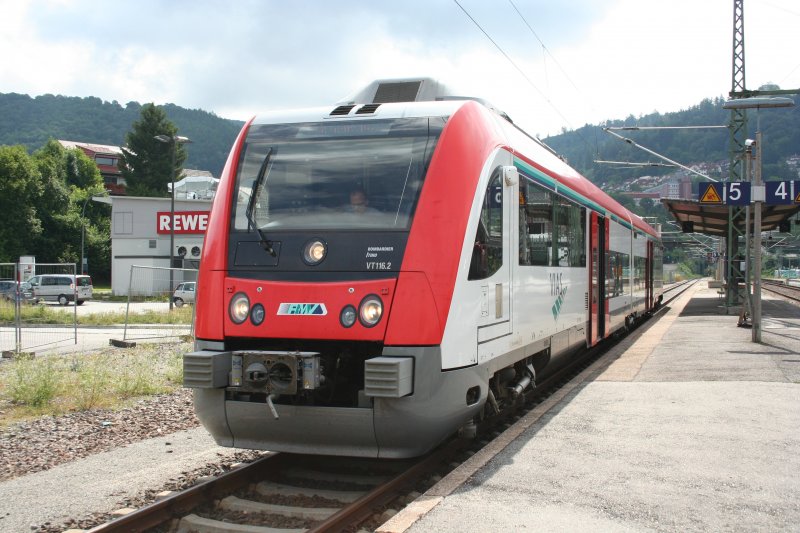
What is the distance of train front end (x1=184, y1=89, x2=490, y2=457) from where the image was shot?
19.4ft

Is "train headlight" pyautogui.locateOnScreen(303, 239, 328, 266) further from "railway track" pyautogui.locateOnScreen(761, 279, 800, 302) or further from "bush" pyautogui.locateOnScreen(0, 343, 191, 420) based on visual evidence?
"railway track" pyautogui.locateOnScreen(761, 279, 800, 302)

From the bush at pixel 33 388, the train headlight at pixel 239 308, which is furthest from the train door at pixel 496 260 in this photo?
the bush at pixel 33 388

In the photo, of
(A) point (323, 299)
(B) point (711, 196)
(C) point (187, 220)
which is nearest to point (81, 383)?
(A) point (323, 299)

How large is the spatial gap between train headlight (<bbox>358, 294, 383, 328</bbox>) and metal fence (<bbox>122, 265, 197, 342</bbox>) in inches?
565

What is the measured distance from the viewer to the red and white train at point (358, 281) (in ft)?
19.4

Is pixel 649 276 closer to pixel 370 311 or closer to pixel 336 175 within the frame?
pixel 336 175

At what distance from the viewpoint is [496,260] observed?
7055 millimetres

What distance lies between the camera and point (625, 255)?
17.0m

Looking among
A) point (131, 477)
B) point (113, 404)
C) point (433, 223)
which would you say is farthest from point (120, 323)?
point (433, 223)

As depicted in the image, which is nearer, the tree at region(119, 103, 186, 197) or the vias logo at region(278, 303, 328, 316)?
the vias logo at region(278, 303, 328, 316)

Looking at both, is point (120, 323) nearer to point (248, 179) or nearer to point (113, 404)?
point (113, 404)

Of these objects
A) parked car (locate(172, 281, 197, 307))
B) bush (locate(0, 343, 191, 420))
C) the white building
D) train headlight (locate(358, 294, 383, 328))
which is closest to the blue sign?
bush (locate(0, 343, 191, 420))

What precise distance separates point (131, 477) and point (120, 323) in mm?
20741

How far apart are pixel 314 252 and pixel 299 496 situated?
1904 millimetres
